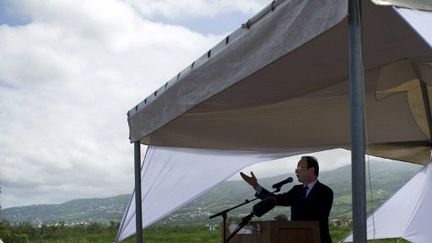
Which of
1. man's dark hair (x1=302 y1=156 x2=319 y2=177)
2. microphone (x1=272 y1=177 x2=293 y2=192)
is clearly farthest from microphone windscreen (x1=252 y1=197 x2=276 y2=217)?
man's dark hair (x1=302 y1=156 x2=319 y2=177)

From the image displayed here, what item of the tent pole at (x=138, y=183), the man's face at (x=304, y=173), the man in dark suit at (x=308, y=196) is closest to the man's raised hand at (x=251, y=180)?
the man in dark suit at (x=308, y=196)

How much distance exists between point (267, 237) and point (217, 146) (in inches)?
95.0

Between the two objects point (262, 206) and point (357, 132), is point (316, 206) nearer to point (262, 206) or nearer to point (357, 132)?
point (262, 206)

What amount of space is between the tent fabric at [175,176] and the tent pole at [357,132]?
3.43 metres

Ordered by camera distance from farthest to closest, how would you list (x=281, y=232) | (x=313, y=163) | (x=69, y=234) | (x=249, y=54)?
(x=69, y=234) < (x=313, y=163) < (x=281, y=232) < (x=249, y=54)

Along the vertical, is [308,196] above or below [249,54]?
below

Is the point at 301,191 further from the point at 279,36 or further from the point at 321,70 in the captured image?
the point at 279,36

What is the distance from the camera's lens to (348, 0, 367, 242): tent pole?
229cm

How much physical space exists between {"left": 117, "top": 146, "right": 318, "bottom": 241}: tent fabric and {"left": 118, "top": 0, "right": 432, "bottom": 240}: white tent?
1 cm

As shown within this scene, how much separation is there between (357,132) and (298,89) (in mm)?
1438

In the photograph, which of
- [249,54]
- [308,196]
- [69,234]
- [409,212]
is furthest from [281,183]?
[69,234]

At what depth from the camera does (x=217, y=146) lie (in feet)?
18.7

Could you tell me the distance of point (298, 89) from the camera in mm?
3717

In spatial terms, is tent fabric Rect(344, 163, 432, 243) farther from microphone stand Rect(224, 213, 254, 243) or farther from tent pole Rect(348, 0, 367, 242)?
tent pole Rect(348, 0, 367, 242)
